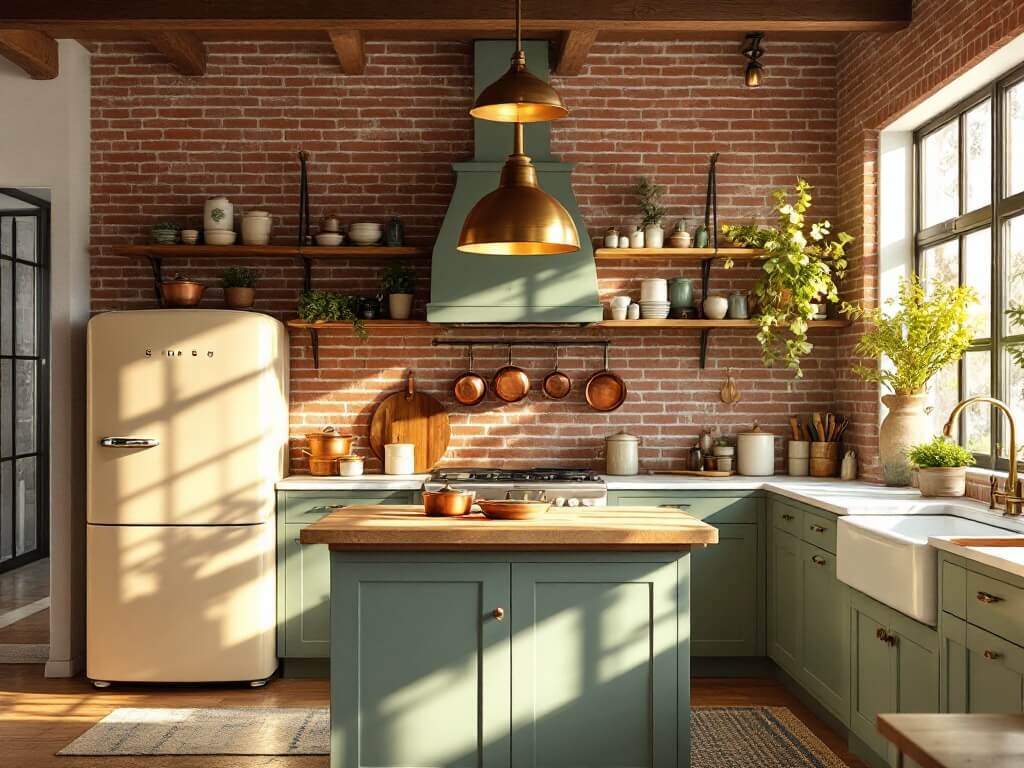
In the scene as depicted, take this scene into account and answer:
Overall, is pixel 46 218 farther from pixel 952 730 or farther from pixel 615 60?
pixel 952 730

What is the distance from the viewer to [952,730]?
1766 millimetres

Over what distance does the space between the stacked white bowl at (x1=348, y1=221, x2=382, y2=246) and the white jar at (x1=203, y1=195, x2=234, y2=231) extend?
0.69 meters

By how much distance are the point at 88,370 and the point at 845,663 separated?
12.6 ft

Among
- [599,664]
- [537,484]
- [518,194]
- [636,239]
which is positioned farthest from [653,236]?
[599,664]

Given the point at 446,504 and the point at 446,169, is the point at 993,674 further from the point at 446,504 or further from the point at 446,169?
the point at 446,169

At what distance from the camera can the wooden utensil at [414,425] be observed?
228 inches

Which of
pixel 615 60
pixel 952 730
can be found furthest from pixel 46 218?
pixel 952 730

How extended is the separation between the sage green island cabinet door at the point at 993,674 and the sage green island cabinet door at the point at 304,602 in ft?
10.5

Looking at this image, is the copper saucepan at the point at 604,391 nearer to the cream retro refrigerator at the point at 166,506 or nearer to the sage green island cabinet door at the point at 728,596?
the sage green island cabinet door at the point at 728,596

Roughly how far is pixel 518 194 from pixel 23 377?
659 centimetres

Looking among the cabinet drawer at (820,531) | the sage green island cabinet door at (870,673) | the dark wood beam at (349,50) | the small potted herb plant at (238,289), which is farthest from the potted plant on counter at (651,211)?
the sage green island cabinet door at (870,673)

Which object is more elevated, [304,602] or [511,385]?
[511,385]

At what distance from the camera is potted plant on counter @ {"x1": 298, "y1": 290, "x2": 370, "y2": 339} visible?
5379mm

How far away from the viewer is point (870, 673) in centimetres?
384
